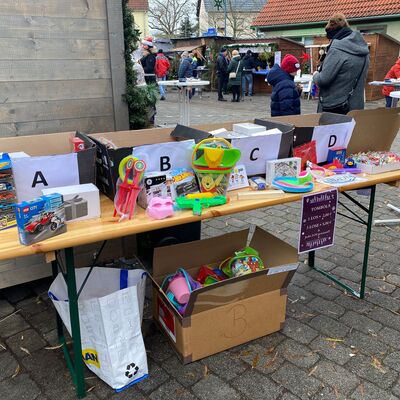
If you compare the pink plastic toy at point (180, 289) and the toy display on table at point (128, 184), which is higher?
the toy display on table at point (128, 184)

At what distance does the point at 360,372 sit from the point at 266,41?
16.4m

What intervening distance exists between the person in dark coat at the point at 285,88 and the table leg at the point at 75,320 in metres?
3.29

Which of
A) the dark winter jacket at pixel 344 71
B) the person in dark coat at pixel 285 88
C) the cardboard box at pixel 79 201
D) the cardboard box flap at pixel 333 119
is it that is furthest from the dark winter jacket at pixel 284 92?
the cardboard box at pixel 79 201

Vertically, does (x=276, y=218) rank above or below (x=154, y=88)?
below

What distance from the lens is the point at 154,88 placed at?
11.5ft

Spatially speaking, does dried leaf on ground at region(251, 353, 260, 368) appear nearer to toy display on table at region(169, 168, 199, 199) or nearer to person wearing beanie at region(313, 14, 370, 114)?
toy display on table at region(169, 168, 199, 199)

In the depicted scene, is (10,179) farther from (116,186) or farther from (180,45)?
(180,45)

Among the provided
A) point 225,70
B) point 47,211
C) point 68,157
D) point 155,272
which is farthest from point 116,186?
point 225,70

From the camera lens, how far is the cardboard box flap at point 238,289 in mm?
2178

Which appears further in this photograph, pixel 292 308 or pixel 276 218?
pixel 276 218

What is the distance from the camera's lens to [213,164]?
2139mm

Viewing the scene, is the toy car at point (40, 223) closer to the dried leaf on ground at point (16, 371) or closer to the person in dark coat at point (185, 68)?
the dried leaf on ground at point (16, 371)

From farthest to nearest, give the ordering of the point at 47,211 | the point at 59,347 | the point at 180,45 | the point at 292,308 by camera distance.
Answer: the point at 180,45 < the point at 292,308 < the point at 59,347 < the point at 47,211

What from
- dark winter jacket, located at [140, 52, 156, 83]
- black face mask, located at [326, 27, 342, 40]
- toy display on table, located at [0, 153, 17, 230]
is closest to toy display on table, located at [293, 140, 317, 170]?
toy display on table, located at [0, 153, 17, 230]
